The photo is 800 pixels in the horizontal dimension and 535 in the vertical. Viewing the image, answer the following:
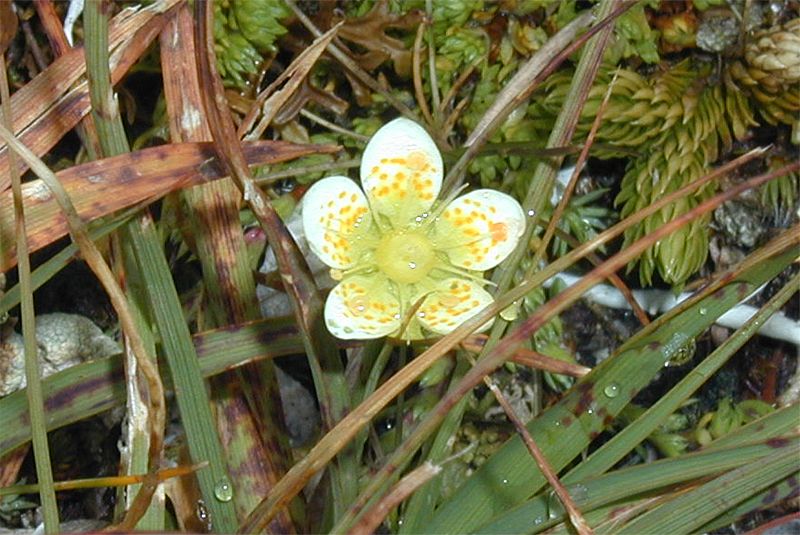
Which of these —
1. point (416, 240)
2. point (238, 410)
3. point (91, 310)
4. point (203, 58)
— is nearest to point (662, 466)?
point (416, 240)

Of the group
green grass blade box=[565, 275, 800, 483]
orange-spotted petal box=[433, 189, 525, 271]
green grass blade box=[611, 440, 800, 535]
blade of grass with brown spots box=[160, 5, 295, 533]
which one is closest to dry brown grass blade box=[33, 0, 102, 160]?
blade of grass with brown spots box=[160, 5, 295, 533]

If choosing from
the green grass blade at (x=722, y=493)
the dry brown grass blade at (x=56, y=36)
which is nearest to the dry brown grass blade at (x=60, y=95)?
the dry brown grass blade at (x=56, y=36)

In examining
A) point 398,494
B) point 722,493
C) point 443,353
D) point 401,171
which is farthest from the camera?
point 401,171

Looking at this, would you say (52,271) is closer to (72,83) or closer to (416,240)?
(72,83)

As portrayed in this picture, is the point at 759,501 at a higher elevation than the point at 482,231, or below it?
below

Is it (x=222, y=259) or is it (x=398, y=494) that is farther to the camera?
(x=222, y=259)

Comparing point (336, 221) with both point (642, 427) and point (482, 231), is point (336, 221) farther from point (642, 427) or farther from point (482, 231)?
point (642, 427)

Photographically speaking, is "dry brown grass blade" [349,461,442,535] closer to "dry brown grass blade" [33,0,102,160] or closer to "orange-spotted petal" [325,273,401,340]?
"orange-spotted petal" [325,273,401,340]

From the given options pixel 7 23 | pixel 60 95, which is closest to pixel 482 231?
pixel 60 95
